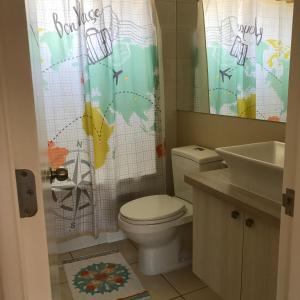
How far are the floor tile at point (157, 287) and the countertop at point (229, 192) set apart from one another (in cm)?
79

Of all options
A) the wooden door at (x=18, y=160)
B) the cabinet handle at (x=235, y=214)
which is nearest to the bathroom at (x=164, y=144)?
the cabinet handle at (x=235, y=214)

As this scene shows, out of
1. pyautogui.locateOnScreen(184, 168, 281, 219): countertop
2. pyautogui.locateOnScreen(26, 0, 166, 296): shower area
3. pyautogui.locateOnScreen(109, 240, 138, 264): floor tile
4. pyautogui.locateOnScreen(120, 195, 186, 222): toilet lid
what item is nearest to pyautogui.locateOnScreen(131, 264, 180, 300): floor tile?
pyautogui.locateOnScreen(109, 240, 138, 264): floor tile

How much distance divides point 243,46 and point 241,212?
119 cm

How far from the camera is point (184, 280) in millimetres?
2244

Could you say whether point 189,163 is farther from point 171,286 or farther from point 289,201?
point 289,201

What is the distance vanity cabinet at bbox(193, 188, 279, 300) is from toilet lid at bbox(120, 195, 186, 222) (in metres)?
0.33

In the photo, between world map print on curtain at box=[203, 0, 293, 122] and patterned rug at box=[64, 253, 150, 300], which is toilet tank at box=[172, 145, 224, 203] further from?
patterned rug at box=[64, 253, 150, 300]

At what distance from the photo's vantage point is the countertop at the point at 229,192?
4.51ft

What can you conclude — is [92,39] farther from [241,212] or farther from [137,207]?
[241,212]

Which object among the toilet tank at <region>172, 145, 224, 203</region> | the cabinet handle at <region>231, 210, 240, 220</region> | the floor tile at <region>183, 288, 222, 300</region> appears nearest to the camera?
the cabinet handle at <region>231, 210, 240, 220</region>

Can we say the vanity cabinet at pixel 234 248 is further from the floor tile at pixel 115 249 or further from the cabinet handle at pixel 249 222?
the floor tile at pixel 115 249

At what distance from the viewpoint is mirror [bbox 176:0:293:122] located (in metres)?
1.93

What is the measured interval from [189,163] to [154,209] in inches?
16.1

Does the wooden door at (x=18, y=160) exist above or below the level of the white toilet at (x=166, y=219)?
above
